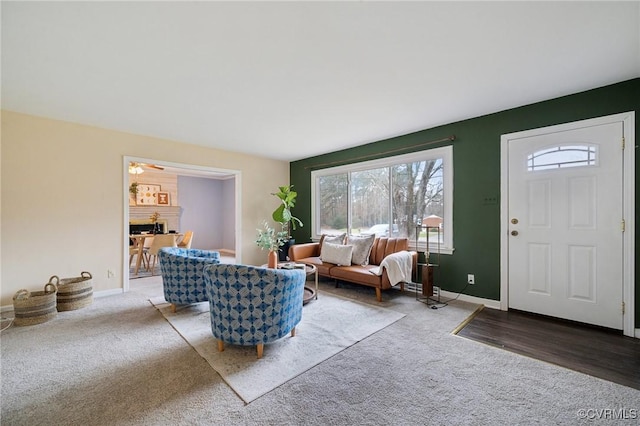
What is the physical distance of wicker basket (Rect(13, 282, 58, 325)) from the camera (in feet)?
9.19

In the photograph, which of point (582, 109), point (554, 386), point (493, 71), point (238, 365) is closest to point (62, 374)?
point (238, 365)

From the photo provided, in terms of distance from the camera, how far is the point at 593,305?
2715mm

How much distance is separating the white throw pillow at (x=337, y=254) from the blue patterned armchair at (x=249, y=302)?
1.95 metres

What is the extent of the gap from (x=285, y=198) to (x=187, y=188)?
Result: 423 cm

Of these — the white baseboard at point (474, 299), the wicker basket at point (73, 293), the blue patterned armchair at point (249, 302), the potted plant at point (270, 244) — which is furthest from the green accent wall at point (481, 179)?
the wicker basket at point (73, 293)

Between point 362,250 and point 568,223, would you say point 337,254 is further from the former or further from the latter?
point 568,223

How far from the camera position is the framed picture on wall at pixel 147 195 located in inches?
272

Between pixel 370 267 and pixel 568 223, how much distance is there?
2.37 m

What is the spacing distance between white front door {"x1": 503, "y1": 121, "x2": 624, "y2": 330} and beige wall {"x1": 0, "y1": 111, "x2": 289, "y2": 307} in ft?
17.4

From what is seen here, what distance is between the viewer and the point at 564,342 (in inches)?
95.3

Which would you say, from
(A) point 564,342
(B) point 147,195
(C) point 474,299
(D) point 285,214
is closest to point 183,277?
(D) point 285,214

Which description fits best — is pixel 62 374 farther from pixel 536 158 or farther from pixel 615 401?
pixel 536 158

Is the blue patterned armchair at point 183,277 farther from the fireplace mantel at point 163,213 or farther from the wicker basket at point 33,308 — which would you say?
the fireplace mantel at point 163,213

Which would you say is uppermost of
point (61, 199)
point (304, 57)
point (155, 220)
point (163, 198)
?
point (304, 57)
